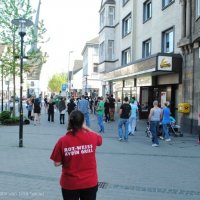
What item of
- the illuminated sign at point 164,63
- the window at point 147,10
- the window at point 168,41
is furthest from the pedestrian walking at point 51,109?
the window at point 147,10

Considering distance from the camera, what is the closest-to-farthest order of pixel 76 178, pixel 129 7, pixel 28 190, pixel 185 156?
pixel 76 178 < pixel 28 190 < pixel 185 156 < pixel 129 7

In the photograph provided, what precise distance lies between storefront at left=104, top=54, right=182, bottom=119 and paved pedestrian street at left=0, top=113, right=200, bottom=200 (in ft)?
21.2

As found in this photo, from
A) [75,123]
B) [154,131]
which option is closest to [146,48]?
[154,131]

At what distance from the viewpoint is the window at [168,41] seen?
21234 millimetres

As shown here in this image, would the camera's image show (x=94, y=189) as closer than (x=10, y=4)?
Yes

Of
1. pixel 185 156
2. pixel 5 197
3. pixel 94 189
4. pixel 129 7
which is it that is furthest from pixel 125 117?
pixel 129 7

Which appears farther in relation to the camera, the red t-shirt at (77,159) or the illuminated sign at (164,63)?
the illuminated sign at (164,63)

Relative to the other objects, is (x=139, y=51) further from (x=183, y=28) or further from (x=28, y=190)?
(x=28, y=190)

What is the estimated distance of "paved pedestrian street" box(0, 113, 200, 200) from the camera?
6.39 m

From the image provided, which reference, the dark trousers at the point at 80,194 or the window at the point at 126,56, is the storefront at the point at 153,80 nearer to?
the window at the point at 126,56

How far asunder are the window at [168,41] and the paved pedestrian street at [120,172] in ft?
30.7

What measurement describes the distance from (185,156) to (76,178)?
25.1 ft

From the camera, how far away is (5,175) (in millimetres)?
7594

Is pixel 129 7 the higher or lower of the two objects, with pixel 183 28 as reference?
higher
